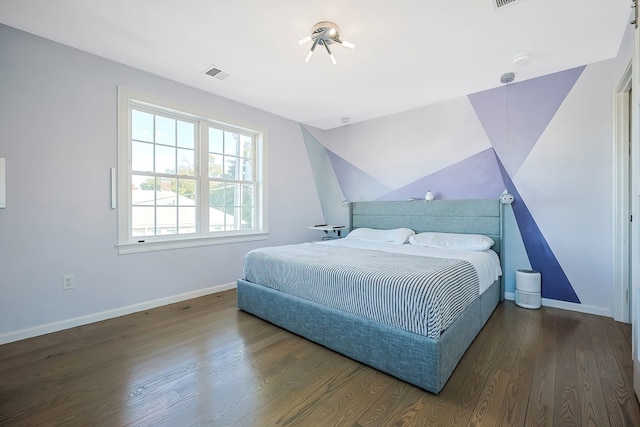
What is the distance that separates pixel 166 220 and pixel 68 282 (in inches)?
41.1

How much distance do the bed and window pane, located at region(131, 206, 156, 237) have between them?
4.06 ft

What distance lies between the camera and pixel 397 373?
1.75 m

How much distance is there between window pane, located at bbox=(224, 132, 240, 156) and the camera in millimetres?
3885

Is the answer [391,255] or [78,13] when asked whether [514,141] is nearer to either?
[391,255]

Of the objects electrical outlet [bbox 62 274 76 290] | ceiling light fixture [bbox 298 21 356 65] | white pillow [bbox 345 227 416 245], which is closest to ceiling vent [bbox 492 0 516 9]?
ceiling light fixture [bbox 298 21 356 65]

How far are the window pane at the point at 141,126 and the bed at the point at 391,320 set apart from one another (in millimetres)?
1824

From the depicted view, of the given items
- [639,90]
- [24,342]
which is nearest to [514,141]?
[639,90]

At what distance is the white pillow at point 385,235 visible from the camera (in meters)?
3.65

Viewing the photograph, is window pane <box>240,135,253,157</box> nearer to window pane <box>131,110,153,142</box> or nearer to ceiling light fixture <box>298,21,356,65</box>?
window pane <box>131,110,153,142</box>

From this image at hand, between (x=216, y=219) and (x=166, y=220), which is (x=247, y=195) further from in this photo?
(x=166, y=220)

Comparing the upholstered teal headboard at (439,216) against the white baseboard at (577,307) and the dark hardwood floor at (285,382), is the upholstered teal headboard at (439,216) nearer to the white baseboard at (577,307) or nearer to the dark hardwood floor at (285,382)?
the white baseboard at (577,307)

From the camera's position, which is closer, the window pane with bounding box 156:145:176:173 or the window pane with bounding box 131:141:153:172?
the window pane with bounding box 131:141:153:172

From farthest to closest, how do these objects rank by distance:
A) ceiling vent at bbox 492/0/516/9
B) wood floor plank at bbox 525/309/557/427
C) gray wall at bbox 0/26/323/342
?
gray wall at bbox 0/26/323/342 < ceiling vent at bbox 492/0/516/9 < wood floor plank at bbox 525/309/557/427

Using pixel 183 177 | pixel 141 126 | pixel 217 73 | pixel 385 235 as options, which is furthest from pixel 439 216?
pixel 141 126
